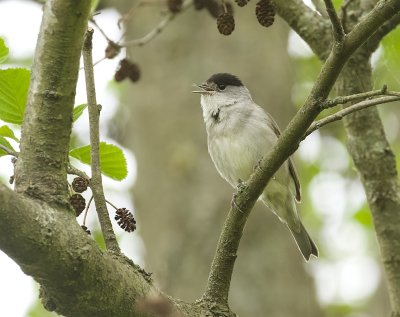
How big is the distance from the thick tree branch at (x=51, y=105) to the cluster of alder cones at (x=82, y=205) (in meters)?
0.26

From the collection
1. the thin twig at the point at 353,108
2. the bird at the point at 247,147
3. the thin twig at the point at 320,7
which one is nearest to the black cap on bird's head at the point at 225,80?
the bird at the point at 247,147

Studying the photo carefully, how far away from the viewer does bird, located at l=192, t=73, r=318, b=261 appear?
17.0 ft

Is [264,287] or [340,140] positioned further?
[340,140]

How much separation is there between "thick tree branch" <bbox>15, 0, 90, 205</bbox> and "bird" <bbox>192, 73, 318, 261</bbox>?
9.74 ft

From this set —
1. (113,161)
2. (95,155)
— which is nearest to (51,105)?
(95,155)

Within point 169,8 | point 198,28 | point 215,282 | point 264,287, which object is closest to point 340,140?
point 198,28

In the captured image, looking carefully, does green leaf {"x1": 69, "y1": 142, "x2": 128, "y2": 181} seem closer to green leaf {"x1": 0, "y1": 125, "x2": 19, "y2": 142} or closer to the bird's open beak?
green leaf {"x1": 0, "y1": 125, "x2": 19, "y2": 142}

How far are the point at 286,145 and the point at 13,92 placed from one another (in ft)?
3.18

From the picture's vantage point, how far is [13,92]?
8.28 feet

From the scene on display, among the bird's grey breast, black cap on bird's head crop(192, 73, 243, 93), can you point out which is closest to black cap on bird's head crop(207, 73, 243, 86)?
black cap on bird's head crop(192, 73, 243, 93)

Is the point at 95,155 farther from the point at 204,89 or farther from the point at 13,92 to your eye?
the point at 204,89

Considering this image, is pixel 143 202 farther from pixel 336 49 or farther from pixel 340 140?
pixel 336 49

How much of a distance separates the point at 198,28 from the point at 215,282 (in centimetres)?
412

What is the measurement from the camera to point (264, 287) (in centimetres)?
561
